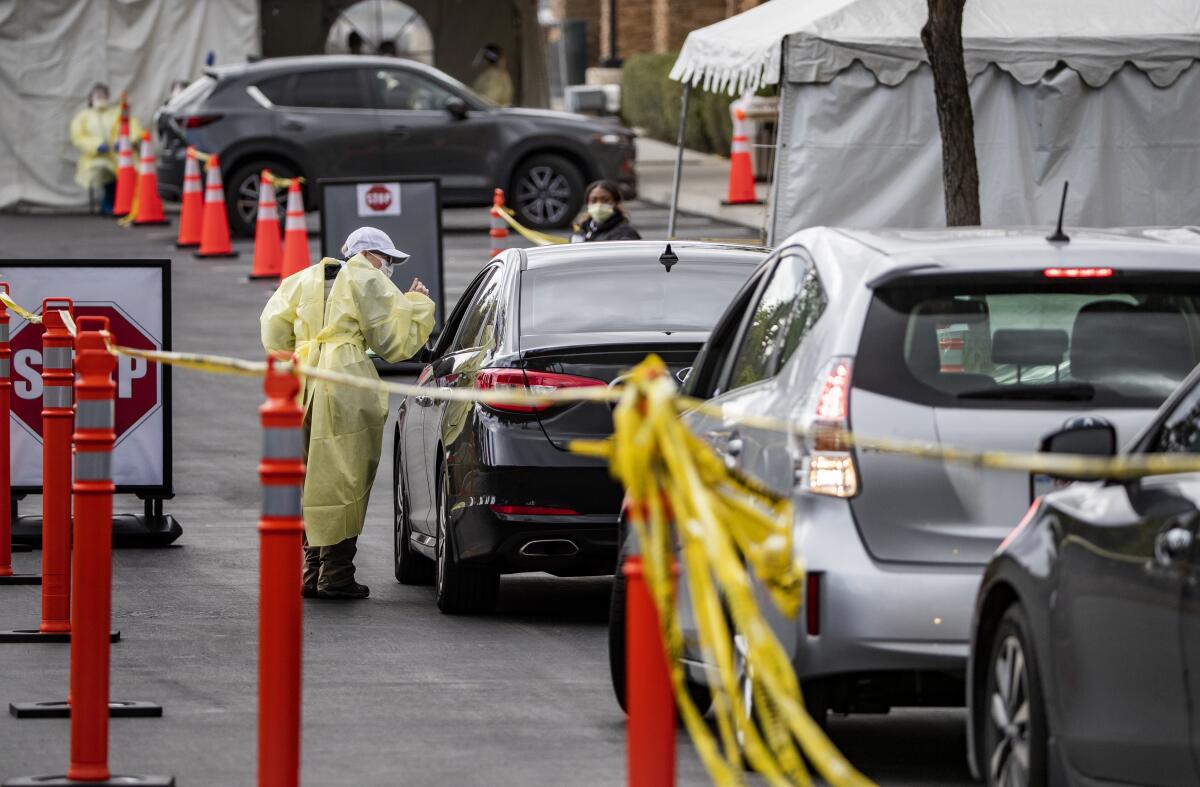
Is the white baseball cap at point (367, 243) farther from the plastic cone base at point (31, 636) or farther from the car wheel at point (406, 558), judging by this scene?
the plastic cone base at point (31, 636)

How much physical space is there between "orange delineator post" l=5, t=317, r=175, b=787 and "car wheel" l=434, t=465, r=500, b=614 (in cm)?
313

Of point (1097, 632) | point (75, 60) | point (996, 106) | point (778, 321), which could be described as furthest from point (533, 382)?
point (75, 60)

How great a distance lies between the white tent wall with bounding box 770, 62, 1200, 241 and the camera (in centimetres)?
1944

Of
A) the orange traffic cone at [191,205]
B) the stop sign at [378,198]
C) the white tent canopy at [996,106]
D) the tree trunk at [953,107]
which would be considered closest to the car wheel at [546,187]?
the orange traffic cone at [191,205]

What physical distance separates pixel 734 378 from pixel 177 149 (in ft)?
67.4

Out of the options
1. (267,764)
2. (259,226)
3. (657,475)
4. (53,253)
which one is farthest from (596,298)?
(53,253)

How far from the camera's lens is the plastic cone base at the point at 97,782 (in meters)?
6.07

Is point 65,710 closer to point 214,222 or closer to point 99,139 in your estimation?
point 214,222

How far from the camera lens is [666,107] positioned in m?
41.0

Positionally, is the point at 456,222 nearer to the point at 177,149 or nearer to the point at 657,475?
the point at 177,149

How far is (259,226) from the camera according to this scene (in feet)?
76.7

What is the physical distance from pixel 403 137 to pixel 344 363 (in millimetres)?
17500

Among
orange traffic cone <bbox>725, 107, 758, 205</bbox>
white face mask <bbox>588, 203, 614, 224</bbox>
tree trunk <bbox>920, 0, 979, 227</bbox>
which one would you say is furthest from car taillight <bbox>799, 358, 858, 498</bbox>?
orange traffic cone <bbox>725, 107, 758, 205</bbox>

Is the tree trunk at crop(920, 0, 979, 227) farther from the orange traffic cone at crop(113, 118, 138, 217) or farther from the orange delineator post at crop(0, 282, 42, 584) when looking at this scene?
the orange traffic cone at crop(113, 118, 138, 217)
